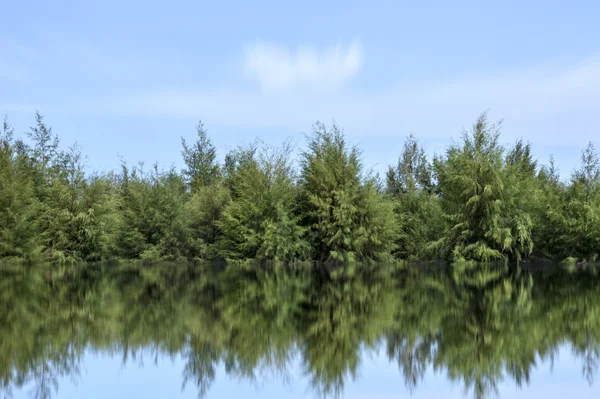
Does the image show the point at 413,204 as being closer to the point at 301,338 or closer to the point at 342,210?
the point at 342,210

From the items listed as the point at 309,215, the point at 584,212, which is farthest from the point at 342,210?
the point at 584,212

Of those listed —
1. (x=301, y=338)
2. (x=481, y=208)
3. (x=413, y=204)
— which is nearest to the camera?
(x=301, y=338)

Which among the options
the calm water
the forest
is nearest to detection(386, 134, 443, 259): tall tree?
the forest

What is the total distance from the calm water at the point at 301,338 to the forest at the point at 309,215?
1235 centimetres

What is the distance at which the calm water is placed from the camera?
605 centimetres

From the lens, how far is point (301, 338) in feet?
25.2

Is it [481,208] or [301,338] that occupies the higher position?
[481,208]

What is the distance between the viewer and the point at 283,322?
890 cm

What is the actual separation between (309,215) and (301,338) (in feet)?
63.6

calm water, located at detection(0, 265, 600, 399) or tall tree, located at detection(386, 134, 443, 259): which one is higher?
tall tree, located at detection(386, 134, 443, 259)

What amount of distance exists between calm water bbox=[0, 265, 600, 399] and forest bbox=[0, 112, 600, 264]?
12.3 m

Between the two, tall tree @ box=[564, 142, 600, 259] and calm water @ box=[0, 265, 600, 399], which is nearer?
calm water @ box=[0, 265, 600, 399]

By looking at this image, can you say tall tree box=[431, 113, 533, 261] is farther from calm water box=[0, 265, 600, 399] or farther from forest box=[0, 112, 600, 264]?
calm water box=[0, 265, 600, 399]

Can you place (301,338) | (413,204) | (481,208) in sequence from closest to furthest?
(301,338), (481,208), (413,204)
